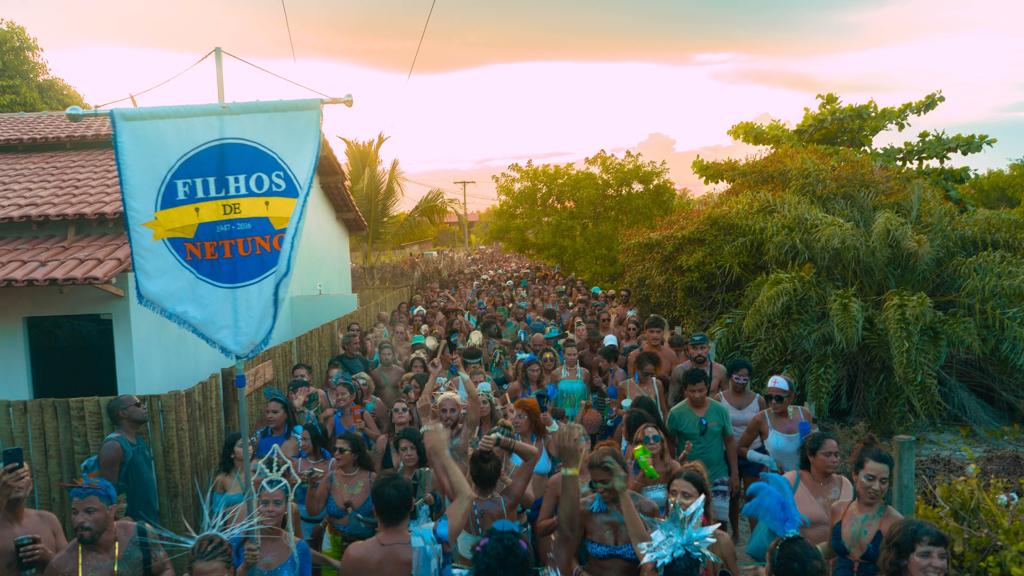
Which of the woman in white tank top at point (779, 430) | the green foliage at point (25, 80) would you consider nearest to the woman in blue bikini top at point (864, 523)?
the woman in white tank top at point (779, 430)

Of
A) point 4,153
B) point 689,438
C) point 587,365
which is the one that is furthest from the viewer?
point 4,153

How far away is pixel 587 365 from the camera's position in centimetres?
945

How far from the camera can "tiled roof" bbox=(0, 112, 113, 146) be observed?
13297mm

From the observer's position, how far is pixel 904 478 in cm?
516

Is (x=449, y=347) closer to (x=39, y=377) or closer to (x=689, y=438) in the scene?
(x=39, y=377)

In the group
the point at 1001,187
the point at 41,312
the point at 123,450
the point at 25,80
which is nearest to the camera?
the point at 123,450

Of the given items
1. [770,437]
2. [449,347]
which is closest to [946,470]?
[770,437]

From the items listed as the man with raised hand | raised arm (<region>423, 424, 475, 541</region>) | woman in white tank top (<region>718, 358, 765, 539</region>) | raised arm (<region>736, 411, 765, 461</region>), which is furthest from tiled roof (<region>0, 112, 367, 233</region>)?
raised arm (<region>736, 411, 765, 461</region>)

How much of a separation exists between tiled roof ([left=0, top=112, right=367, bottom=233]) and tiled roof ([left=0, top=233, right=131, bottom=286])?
32 cm

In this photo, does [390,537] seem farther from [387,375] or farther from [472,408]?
[387,375]

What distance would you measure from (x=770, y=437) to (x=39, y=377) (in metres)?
8.77

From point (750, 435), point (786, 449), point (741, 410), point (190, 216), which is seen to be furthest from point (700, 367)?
point (190, 216)

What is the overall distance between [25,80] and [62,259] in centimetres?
2971

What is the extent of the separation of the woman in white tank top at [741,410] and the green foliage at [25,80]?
33.1 metres
